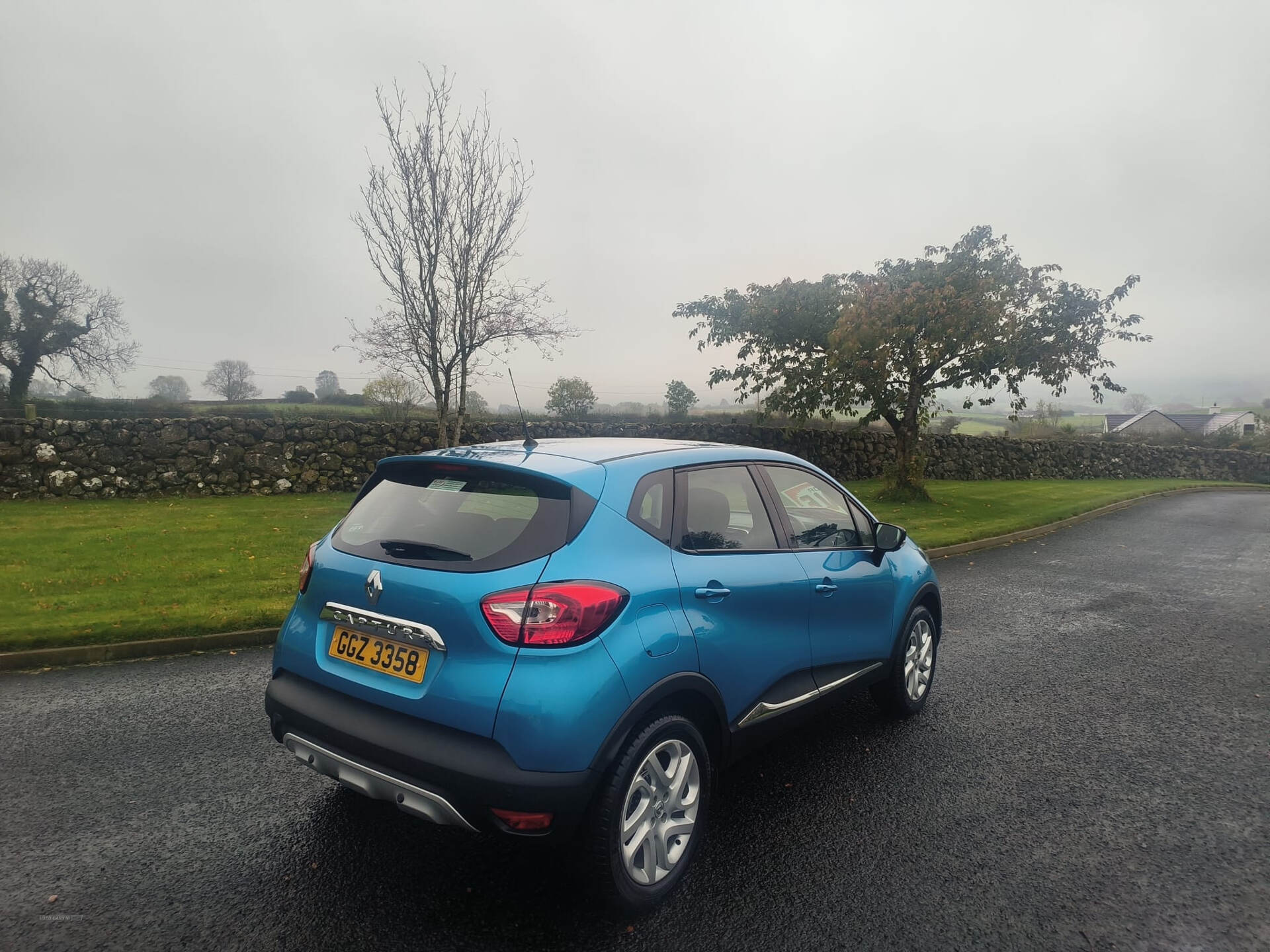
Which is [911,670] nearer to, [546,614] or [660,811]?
[660,811]

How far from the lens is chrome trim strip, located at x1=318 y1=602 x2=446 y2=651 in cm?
266

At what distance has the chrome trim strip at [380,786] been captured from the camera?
2553 millimetres

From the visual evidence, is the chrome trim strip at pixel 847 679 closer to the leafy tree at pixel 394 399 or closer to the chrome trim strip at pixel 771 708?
the chrome trim strip at pixel 771 708

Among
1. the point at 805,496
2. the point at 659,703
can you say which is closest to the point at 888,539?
the point at 805,496

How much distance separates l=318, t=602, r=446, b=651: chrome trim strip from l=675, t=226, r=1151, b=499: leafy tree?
61.5ft

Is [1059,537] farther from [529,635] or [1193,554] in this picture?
[529,635]

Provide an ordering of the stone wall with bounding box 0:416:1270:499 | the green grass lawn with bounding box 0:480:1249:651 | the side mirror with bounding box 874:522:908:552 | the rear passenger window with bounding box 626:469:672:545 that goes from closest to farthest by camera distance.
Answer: the rear passenger window with bounding box 626:469:672:545 < the side mirror with bounding box 874:522:908:552 < the green grass lawn with bounding box 0:480:1249:651 < the stone wall with bounding box 0:416:1270:499

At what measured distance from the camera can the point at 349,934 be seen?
8.64ft

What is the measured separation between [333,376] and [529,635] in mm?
25586

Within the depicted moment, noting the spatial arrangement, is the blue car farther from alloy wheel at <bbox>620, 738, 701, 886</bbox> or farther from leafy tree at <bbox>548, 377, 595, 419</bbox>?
leafy tree at <bbox>548, 377, 595, 419</bbox>

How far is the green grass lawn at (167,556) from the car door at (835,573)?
5145mm

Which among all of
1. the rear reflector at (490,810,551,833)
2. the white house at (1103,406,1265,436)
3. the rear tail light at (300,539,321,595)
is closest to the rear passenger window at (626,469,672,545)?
the rear reflector at (490,810,551,833)

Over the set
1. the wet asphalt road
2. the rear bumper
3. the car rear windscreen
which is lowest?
the wet asphalt road

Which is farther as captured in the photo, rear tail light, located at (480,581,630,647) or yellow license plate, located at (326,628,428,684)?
yellow license plate, located at (326,628,428,684)
